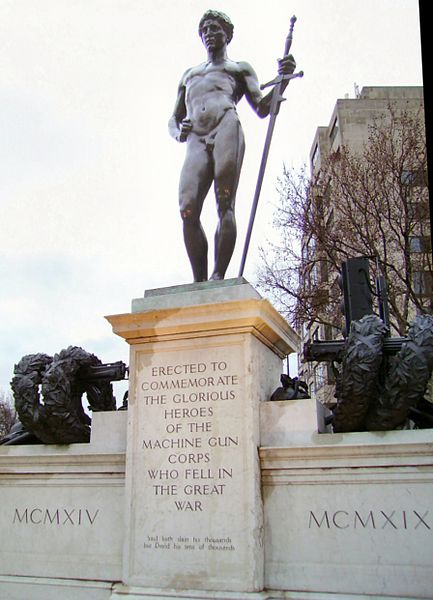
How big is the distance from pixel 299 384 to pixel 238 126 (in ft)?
9.40

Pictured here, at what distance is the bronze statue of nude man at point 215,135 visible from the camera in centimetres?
662

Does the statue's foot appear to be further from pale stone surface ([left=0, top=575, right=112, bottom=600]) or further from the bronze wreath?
pale stone surface ([left=0, top=575, right=112, bottom=600])

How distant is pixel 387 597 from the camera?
4.76m

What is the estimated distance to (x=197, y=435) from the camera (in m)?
5.54

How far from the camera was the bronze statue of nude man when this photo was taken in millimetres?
6621

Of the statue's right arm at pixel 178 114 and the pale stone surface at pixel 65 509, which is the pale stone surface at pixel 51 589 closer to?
the pale stone surface at pixel 65 509

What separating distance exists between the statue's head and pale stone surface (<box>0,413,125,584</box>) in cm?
449

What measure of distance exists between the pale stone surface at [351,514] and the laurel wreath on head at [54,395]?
6.79 ft

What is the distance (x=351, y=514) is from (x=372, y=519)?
0.17 meters

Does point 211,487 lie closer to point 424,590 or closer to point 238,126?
point 424,590

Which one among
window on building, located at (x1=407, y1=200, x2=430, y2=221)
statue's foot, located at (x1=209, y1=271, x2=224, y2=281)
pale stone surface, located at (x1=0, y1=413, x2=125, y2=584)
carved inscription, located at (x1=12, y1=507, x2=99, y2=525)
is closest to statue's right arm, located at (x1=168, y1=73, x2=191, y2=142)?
statue's foot, located at (x1=209, y1=271, x2=224, y2=281)

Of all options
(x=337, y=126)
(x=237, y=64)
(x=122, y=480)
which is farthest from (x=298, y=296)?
(x=337, y=126)

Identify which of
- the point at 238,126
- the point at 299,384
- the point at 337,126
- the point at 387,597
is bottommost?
the point at 387,597

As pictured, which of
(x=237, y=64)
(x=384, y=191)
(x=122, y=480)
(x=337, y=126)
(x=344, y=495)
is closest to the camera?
(x=344, y=495)
